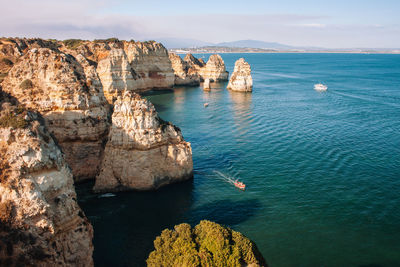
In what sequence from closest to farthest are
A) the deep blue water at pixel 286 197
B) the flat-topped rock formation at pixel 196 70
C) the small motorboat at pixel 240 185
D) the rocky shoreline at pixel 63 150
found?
the rocky shoreline at pixel 63 150, the deep blue water at pixel 286 197, the small motorboat at pixel 240 185, the flat-topped rock formation at pixel 196 70

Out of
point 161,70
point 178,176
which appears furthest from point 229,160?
point 161,70

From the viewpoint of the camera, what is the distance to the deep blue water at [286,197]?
25.3 metres

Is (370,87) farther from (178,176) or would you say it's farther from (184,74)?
(178,176)

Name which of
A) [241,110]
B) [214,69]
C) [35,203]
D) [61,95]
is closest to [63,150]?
[61,95]

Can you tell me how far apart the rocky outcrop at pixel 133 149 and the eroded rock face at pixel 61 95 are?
299cm

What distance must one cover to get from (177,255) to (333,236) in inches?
640

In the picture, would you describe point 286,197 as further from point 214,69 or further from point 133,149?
point 214,69

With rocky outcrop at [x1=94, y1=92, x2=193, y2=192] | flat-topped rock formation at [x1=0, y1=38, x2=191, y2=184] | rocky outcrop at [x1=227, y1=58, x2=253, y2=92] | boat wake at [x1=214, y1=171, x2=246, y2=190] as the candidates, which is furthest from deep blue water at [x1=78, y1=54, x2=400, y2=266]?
rocky outcrop at [x1=227, y1=58, x2=253, y2=92]

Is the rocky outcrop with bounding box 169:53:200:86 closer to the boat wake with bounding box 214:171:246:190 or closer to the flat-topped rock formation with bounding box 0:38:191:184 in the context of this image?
the flat-topped rock formation with bounding box 0:38:191:184

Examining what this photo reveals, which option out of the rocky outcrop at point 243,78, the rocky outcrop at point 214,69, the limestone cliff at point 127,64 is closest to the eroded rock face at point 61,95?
the limestone cliff at point 127,64

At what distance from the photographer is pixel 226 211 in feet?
101

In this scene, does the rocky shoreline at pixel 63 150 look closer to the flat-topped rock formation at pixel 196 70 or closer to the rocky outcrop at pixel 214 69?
the flat-topped rock formation at pixel 196 70

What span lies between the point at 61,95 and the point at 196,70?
114 meters

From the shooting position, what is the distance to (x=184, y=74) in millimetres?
127562
